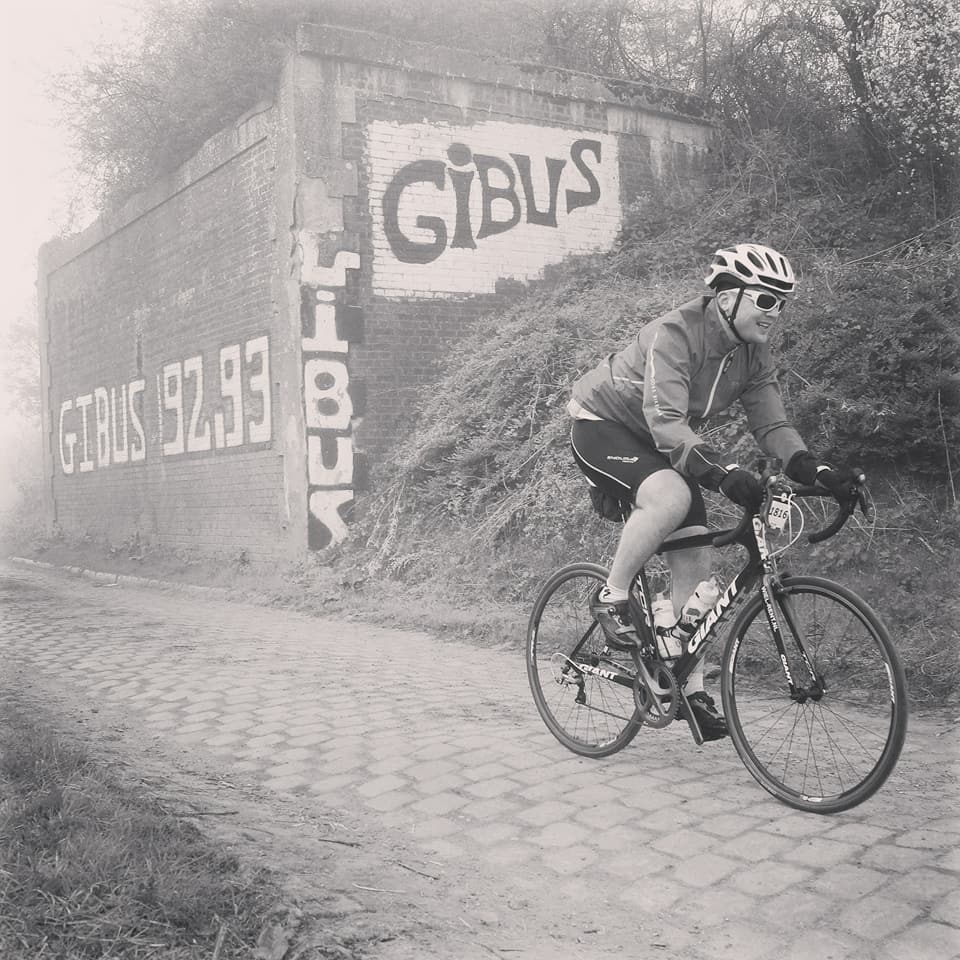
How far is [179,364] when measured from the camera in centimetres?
1583

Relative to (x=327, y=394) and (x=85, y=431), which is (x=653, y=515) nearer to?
(x=327, y=394)

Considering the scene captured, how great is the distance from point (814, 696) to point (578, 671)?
1.30m

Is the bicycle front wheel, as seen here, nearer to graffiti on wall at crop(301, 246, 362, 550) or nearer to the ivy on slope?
the ivy on slope

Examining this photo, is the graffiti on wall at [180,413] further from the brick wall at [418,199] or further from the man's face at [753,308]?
the man's face at [753,308]

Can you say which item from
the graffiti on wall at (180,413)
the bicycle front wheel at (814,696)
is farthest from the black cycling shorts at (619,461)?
the graffiti on wall at (180,413)

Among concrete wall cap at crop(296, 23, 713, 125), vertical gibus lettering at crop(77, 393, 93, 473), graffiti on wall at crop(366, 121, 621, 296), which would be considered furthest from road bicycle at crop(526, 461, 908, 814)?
vertical gibus lettering at crop(77, 393, 93, 473)

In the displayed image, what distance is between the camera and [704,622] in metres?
4.06

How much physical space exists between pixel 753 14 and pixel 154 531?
12283 mm

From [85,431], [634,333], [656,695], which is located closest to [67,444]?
[85,431]

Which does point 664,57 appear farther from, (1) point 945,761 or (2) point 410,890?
(2) point 410,890

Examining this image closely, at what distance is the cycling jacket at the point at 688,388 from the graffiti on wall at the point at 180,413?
30.5 feet

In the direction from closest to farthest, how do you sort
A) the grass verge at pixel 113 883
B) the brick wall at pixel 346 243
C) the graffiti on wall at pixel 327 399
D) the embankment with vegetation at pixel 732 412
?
1. the grass verge at pixel 113 883
2. the embankment with vegetation at pixel 732 412
3. the graffiti on wall at pixel 327 399
4. the brick wall at pixel 346 243

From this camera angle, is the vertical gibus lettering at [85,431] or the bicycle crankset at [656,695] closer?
the bicycle crankset at [656,695]

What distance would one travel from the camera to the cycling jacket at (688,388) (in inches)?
154
